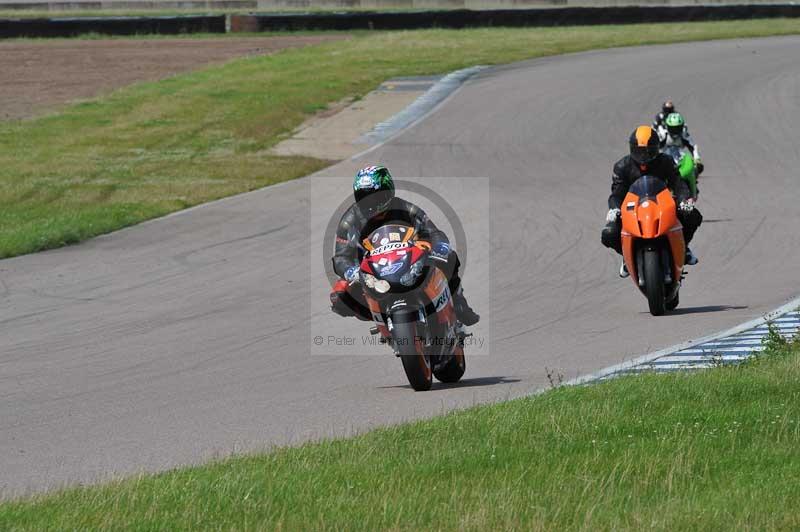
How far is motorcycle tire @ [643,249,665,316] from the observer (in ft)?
40.2

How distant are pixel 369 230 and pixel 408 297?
78 cm

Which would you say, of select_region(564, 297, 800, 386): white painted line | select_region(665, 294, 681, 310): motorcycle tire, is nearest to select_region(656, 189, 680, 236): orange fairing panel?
select_region(665, 294, 681, 310): motorcycle tire

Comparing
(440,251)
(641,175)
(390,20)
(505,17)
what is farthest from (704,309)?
(390,20)

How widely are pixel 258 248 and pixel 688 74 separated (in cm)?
2106

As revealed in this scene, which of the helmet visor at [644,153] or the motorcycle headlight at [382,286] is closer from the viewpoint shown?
the motorcycle headlight at [382,286]

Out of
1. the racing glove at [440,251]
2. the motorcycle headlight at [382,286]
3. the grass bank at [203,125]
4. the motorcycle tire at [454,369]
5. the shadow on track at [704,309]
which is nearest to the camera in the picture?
the motorcycle headlight at [382,286]

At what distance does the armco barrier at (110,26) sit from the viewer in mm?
48188

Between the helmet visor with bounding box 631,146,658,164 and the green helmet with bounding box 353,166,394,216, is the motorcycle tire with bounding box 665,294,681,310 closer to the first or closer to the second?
the helmet visor with bounding box 631,146,658,164

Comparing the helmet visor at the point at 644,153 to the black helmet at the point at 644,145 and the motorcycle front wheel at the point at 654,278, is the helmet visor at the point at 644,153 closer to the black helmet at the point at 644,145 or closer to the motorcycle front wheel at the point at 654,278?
the black helmet at the point at 644,145

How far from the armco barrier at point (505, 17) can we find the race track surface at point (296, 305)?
1976 cm

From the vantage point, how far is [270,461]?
650 cm

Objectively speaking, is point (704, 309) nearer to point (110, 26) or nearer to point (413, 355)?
point (413, 355)

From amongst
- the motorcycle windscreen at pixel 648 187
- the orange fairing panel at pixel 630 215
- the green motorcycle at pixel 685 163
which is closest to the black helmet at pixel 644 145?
the motorcycle windscreen at pixel 648 187

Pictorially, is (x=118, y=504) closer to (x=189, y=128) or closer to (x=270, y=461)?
(x=270, y=461)
